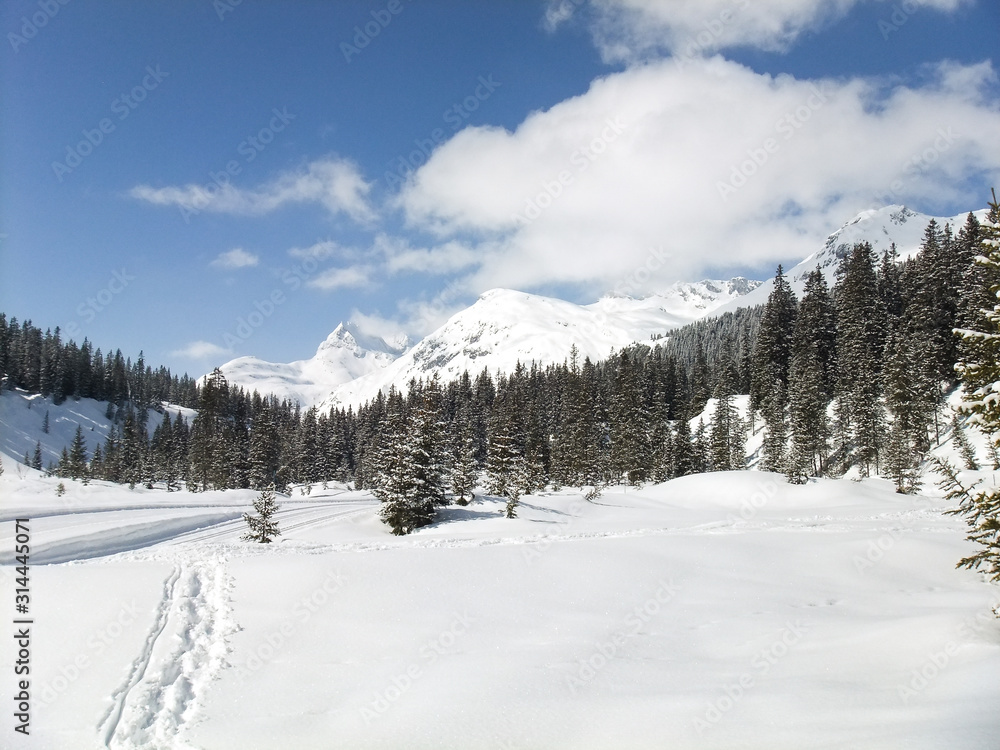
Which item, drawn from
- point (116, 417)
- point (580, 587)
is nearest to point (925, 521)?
point (580, 587)

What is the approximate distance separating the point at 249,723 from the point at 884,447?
206 feet

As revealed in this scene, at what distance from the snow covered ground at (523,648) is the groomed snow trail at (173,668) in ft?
0.15

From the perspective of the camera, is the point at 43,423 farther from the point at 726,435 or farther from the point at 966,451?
the point at 966,451

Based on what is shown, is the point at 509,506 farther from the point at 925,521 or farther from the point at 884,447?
the point at 884,447

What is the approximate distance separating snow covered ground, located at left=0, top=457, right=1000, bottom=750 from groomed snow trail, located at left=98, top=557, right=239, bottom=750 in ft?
0.15

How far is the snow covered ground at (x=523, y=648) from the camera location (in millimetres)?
6906

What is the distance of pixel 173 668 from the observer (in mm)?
8984

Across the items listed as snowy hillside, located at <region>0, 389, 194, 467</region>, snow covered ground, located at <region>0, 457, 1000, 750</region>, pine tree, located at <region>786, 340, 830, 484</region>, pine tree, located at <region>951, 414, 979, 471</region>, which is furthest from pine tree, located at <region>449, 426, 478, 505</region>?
snowy hillside, located at <region>0, 389, 194, 467</region>

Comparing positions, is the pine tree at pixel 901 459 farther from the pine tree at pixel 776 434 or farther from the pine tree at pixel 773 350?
the pine tree at pixel 773 350

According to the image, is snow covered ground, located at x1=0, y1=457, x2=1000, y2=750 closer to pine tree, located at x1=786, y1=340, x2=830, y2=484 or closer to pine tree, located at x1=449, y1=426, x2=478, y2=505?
pine tree, located at x1=449, y1=426, x2=478, y2=505

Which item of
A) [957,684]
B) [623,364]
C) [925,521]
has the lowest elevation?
[925,521]

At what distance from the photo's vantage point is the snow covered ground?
6906mm

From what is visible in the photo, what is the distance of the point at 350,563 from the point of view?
50.5 feet

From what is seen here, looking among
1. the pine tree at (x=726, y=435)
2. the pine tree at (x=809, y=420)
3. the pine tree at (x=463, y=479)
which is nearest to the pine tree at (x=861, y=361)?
the pine tree at (x=809, y=420)
